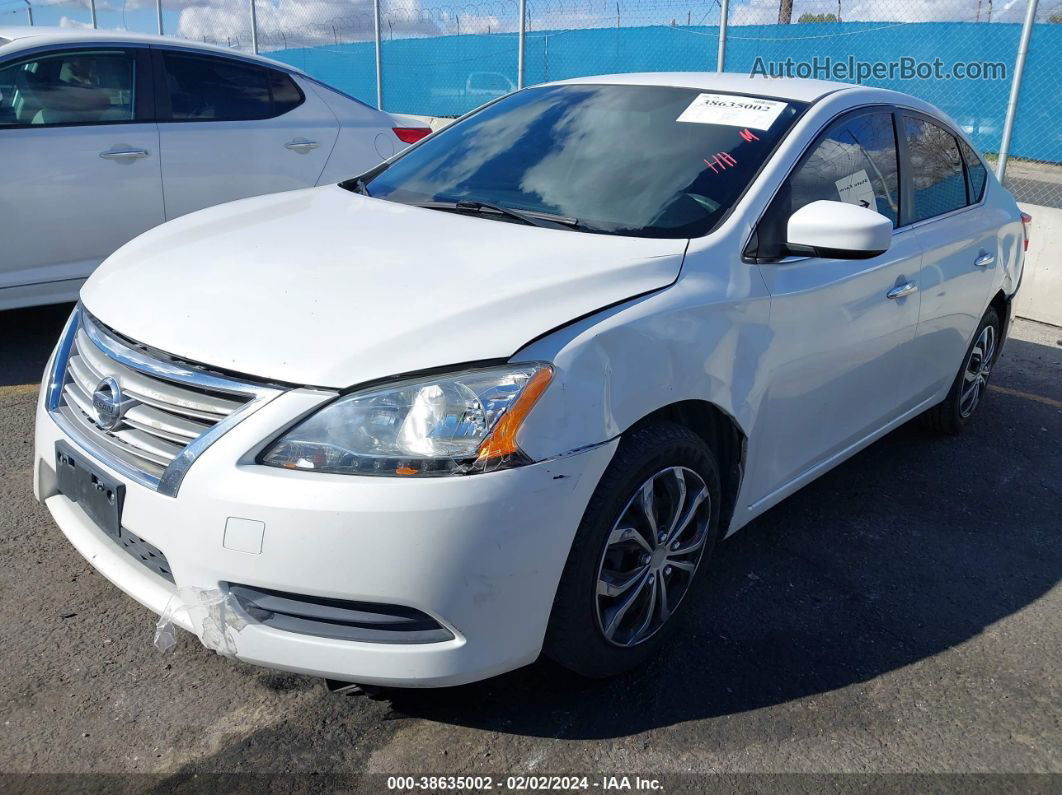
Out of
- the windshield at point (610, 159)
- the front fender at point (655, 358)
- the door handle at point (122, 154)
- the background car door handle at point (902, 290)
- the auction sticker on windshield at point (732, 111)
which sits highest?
the auction sticker on windshield at point (732, 111)

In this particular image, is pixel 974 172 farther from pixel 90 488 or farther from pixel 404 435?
pixel 90 488

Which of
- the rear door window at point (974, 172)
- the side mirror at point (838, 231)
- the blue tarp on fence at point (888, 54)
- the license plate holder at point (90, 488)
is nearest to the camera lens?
the license plate holder at point (90, 488)

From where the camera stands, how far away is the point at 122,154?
207 inches

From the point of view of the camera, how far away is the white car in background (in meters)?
4.98

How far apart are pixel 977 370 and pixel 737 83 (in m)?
2.24

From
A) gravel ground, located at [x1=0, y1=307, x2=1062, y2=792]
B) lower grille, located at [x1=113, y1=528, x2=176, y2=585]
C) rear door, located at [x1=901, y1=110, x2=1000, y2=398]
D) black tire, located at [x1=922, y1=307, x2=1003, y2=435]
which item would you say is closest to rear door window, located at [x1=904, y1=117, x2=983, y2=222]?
rear door, located at [x1=901, y1=110, x2=1000, y2=398]

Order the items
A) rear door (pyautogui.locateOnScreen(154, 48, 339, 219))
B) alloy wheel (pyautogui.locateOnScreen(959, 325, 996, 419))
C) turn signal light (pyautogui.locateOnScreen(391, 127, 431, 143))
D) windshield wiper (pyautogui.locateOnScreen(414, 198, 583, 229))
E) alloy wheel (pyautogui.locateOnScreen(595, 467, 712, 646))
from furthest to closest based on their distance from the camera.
A: turn signal light (pyautogui.locateOnScreen(391, 127, 431, 143)), rear door (pyautogui.locateOnScreen(154, 48, 339, 219)), alloy wheel (pyautogui.locateOnScreen(959, 325, 996, 419)), windshield wiper (pyautogui.locateOnScreen(414, 198, 583, 229)), alloy wheel (pyautogui.locateOnScreen(595, 467, 712, 646))

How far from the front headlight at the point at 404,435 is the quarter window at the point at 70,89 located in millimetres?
3799

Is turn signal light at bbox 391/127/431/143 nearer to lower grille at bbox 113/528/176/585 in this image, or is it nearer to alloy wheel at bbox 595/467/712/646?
alloy wheel at bbox 595/467/712/646

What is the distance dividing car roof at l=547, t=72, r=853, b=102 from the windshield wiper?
0.89 metres

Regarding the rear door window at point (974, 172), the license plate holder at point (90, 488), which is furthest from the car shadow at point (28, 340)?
the rear door window at point (974, 172)

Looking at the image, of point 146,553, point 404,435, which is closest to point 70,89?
point 146,553

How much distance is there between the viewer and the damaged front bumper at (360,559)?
211 centimetres

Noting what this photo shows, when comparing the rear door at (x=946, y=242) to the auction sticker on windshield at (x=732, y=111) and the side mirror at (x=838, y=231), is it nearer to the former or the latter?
the auction sticker on windshield at (x=732, y=111)
